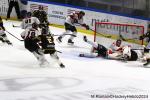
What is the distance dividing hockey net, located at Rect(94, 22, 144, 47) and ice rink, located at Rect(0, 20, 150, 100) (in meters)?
1.39

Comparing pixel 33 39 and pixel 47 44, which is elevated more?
pixel 33 39

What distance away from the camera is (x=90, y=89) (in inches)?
276

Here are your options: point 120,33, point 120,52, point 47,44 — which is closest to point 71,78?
point 47,44

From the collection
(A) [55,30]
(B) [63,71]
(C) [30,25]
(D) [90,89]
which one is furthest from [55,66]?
(A) [55,30]

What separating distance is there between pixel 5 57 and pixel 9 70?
1551mm

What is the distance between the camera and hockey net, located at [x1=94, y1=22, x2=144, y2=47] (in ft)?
39.5

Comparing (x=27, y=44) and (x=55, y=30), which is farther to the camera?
(x=55, y=30)

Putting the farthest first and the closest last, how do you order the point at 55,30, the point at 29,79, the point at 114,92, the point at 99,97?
1. the point at 55,30
2. the point at 29,79
3. the point at 114,92
4. the point at 99,97

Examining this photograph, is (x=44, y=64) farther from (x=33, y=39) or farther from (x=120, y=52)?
(x=120, y=52)

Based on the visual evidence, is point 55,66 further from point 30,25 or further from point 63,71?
point 30,25

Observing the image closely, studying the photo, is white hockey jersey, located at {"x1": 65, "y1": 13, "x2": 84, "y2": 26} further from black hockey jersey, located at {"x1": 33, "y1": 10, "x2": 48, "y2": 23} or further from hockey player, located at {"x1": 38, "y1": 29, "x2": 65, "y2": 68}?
hockey player, located at {"x1": 38, "y1": 29, "x2": 65, "y2": 68}

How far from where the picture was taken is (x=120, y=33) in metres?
12.3

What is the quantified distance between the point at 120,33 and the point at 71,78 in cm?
473

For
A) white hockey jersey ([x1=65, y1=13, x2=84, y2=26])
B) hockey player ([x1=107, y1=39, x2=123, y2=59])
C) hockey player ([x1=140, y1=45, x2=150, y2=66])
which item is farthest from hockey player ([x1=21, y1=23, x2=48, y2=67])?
white hockey jersey ([x1=65, y1=13, x2=84, y2=26])
